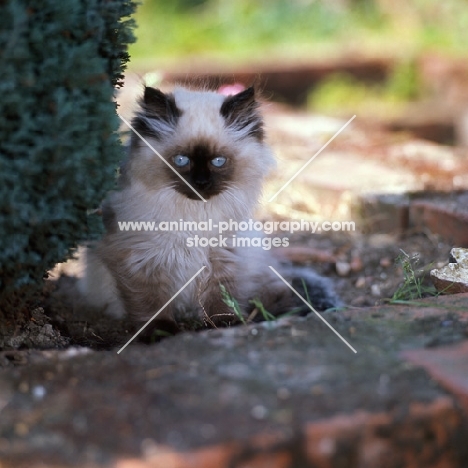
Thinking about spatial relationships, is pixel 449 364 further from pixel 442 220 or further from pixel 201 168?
pixel 442 220

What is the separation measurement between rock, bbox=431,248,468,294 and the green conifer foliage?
4.89 ft

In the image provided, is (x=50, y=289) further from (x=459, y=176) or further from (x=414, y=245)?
(x=459, y=176)

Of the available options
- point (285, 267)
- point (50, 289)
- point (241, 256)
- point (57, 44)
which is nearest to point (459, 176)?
point (285, 267)

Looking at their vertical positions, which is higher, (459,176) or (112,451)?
(112,451)

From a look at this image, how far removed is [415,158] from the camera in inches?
203

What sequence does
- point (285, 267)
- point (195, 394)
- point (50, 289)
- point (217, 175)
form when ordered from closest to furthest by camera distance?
point (195, 394)
point (217, 175)
point (50, 289)
point (285, 267)

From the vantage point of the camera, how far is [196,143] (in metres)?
2.86

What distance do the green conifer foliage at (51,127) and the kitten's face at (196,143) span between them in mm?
524

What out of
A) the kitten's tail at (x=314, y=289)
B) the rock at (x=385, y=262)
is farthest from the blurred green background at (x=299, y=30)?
the kitten's tail at (x=314, y=289)

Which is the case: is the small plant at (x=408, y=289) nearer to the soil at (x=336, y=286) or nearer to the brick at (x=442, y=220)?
the soil at (x=336, y=286)

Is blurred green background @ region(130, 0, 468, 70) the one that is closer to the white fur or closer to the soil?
the soil

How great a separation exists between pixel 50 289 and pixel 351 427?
6.89 ft

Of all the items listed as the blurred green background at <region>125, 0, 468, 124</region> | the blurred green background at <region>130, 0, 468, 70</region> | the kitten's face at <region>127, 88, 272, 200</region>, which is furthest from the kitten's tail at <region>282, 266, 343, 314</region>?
the blurred green background at <region>130, 0, 468, 70</region>

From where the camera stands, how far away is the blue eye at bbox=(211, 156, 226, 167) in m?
2.86
